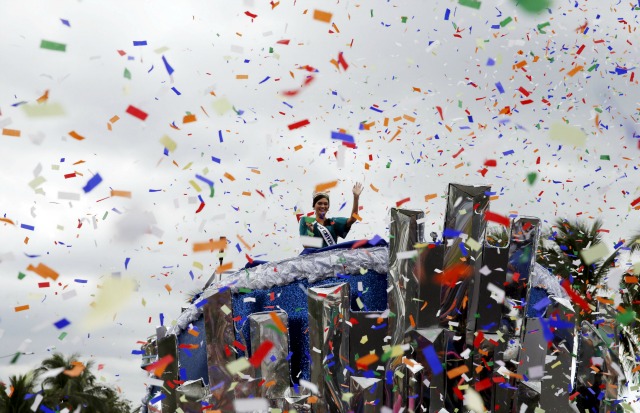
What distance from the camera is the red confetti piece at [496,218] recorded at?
12.9 feet

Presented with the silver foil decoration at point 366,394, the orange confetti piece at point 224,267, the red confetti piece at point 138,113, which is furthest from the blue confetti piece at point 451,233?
the red confetti piece at point 138,113

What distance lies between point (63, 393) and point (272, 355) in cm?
2454

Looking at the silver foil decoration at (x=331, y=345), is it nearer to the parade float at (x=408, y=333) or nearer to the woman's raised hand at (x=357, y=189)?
the parade float at (x=408, y=333)

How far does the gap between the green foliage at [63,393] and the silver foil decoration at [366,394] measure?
2101cm

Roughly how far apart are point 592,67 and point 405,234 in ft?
9.18

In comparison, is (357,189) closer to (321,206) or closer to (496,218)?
(321,206)

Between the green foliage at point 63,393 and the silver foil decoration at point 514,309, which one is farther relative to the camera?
the green foliage at point 63,393

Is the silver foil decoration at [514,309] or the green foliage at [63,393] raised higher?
the silver foil decoration at [514,309]

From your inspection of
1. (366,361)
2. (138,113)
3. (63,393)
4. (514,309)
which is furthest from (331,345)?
(63,393)

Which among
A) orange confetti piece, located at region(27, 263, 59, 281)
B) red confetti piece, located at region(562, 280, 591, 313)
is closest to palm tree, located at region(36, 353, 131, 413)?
orange confetti piece, located at region(27, 263, 59, 281)

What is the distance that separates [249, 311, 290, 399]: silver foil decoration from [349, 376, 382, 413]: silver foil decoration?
49 cm

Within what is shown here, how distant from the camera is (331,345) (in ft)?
13.4

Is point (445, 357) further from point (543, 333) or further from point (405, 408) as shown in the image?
point (543, 333)

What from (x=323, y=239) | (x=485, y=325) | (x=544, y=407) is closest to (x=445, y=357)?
(x=485, y=325)
